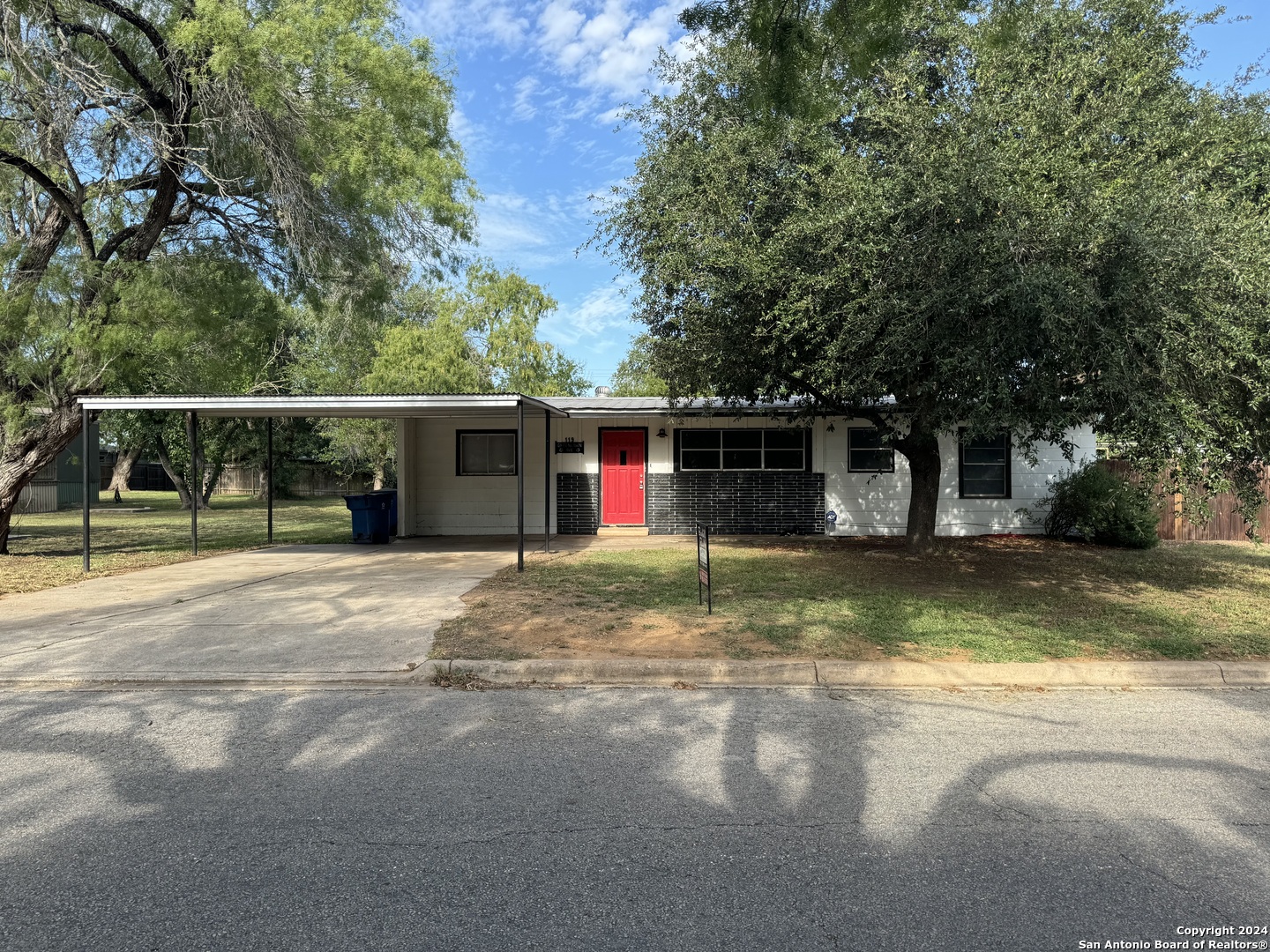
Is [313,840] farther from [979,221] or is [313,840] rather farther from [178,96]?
[178,96]

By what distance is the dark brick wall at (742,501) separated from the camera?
15906 millimetres

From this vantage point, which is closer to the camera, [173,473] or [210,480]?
[173,473]

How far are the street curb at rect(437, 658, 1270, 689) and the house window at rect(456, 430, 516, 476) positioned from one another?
10580 mm

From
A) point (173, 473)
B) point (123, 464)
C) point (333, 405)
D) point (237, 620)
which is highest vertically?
point (333, 405)

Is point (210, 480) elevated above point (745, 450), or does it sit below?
below

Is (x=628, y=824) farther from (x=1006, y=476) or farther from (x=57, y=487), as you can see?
(x=57, y=487)

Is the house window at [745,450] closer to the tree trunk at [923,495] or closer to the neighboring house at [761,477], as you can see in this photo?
the neighboring house at [761,477]

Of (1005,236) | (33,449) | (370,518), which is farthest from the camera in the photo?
(370,518)

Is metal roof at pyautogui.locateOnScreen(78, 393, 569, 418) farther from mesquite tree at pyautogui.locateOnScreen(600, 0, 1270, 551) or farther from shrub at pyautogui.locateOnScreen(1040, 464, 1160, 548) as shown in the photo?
shrub at pyautogui.locateOnScreen(1040, 464, 1160, 548)

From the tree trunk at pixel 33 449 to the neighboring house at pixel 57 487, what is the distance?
12624 millimetres

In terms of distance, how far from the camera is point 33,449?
1268 cm

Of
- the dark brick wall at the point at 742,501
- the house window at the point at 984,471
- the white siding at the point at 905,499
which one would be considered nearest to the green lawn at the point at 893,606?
the white siding at the point at 905,499

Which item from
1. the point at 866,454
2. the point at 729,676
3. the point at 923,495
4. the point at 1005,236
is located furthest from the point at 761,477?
the point at 729,676

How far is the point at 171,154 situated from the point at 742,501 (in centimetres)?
1161
